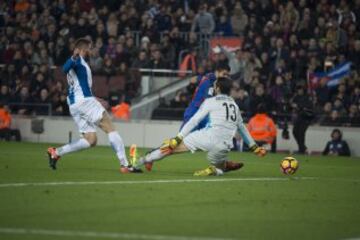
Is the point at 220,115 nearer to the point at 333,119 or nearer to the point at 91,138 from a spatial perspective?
the point at 91,138

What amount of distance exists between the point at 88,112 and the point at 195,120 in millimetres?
1999

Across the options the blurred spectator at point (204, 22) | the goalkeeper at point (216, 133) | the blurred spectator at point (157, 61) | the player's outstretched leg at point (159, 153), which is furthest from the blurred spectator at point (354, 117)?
the player's outstretched leg at point (159, 153)

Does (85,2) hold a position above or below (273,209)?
above

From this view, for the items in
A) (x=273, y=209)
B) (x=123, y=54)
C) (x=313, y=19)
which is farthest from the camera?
(x=123, y=54)

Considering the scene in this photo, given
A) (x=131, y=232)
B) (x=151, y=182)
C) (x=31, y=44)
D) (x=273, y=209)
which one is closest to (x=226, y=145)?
(x=151, y=182)

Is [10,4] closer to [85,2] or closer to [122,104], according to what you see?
[85,2]

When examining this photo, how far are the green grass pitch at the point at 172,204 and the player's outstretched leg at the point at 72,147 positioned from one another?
31cm

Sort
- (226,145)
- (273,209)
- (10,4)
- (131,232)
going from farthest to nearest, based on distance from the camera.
A: 1. (10,4)
2. (226,145)
3. (273,209)
4. (131,232)

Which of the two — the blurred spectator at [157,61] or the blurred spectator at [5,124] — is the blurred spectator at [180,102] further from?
the blurred spectator at [5,124]

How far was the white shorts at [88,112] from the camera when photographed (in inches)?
681

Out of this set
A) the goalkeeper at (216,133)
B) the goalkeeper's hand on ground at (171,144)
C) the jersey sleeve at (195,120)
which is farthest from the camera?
the goalkeeper at (216,133)

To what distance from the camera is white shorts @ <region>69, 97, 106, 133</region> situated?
56.7 ft

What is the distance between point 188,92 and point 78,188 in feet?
55.5

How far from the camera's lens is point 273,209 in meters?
11.9
